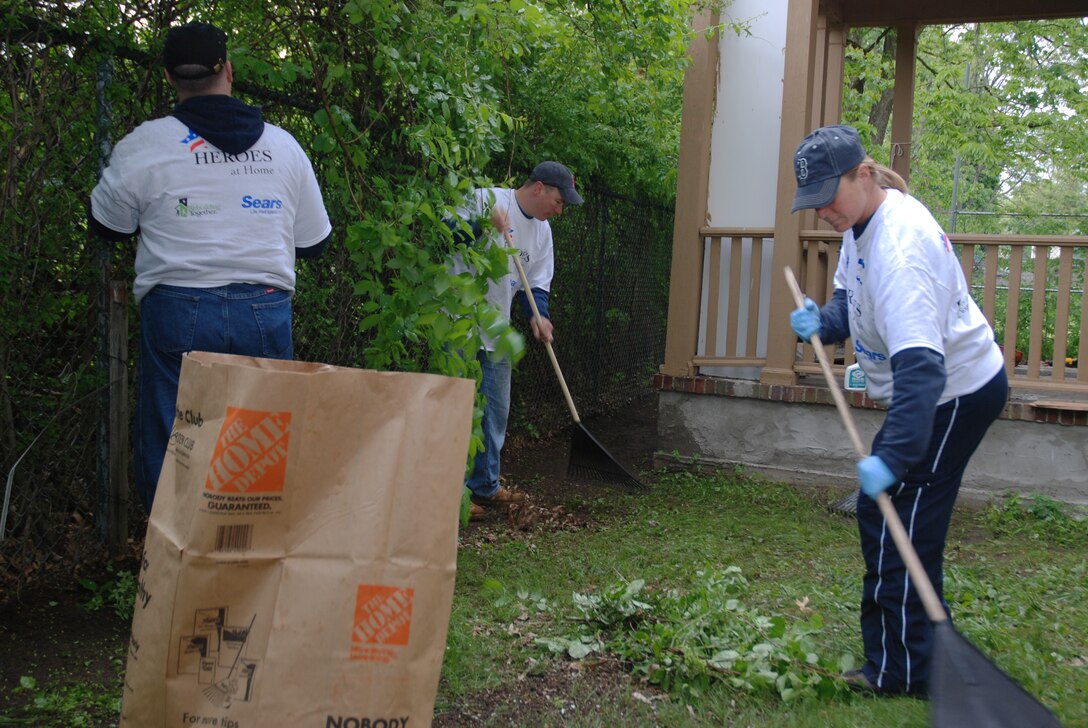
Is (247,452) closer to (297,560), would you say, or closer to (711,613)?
(297,560)

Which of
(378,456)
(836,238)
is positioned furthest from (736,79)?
(378,456)

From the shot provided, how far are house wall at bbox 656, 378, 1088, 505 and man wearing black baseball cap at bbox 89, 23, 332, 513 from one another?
442cm

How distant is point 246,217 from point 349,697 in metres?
1.63

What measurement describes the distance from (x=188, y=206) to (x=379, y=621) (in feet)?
5.16

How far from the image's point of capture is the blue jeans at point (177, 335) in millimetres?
3027

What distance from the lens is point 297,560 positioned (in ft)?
6.77

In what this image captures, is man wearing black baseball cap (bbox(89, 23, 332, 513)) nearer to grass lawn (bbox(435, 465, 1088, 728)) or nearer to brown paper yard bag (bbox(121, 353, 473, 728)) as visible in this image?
brown paper yard bag (bbox(121, 353, 473, 728))

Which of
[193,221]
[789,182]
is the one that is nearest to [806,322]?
[193,221]

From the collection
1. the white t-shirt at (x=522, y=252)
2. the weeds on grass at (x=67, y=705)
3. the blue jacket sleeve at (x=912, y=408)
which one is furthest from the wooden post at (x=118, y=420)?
the blue jacket sleeve at (x=912, y=408)

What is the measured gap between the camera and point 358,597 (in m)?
2.05

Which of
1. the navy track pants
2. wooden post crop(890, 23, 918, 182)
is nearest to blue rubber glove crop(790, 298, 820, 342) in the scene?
the navy track pants

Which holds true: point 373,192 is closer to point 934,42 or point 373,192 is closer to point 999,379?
point 999,379

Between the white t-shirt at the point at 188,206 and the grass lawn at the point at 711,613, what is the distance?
1294mm

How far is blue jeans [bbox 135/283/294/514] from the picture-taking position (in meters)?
3.03
